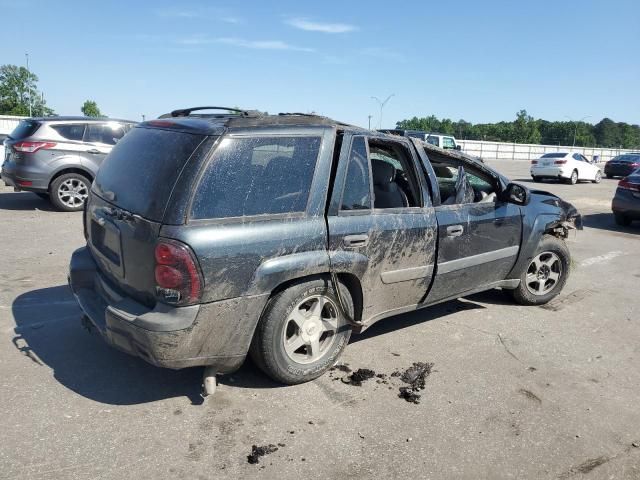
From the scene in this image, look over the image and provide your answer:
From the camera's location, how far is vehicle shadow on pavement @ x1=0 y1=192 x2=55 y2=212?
10619 mm

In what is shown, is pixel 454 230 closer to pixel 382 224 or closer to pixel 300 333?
pixel 382 224

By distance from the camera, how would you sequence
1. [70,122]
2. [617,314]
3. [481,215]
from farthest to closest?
[70,122], [617,314], [481,215]

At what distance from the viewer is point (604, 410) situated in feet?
11.8

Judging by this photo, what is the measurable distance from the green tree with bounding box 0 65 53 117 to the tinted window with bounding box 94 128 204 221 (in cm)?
8418

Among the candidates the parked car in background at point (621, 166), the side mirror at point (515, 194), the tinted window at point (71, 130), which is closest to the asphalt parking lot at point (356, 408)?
the side mirror at point (515, 194)

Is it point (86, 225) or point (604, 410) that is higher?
point (86, 225)

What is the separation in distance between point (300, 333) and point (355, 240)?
30.2 inches

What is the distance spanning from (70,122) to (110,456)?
350 inches

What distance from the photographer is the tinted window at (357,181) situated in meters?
3.82

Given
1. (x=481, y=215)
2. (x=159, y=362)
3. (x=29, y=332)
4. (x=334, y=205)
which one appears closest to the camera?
(x=159, y=362)

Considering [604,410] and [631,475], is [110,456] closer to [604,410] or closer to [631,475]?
[631,475]

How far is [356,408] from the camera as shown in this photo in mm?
3471

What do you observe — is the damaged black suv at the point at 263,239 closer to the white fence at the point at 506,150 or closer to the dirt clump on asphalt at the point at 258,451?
the dirt clump on asphalt at the point at 258,451

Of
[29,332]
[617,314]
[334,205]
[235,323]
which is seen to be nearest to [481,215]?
[334,205]
